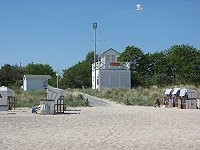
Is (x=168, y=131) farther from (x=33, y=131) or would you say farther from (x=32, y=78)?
(x=32, y=78)

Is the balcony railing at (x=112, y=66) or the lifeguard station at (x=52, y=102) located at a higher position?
the balcony railing at (x=112, y=66)

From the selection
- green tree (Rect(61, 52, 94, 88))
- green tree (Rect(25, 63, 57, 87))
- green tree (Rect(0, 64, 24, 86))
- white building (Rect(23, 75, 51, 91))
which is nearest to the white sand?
white building (Rect(23, 75, 51, 91))

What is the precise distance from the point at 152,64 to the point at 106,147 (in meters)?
63.9

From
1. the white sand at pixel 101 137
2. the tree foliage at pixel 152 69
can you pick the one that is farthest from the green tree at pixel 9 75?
the white sand at pixel 101 137

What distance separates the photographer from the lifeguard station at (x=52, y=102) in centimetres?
2455

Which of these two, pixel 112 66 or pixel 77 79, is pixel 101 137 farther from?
pixel 77 79

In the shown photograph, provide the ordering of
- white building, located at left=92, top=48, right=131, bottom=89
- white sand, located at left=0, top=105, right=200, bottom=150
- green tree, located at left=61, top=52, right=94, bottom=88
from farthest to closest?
green tree, located at left=61, top=52, right=94, bottom=88 < white building, located at left=92, top=48, right=131, bottom=89 < white sand, located at left=0, top=105, right=200, bottom=150

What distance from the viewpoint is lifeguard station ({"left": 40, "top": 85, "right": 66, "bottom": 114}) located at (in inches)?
966

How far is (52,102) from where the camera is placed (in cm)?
2489

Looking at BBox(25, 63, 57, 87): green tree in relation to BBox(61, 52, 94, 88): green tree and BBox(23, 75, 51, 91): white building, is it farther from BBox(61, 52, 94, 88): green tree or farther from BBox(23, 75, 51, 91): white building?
BBox(23, 75, 51, 91): white building

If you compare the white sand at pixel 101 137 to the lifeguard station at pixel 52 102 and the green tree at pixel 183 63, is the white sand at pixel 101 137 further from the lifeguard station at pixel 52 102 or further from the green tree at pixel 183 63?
the green tree at pixel 183 63

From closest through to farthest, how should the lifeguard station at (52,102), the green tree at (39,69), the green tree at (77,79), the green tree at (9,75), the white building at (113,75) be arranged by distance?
the lifeguard station at (52,102), the white building at (113,75), the green tree at (77,79), the green tree at (9,75), the green tree at (39,69)

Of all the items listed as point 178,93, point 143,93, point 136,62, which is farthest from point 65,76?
point 178,93

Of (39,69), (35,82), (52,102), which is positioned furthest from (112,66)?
(39,69)
